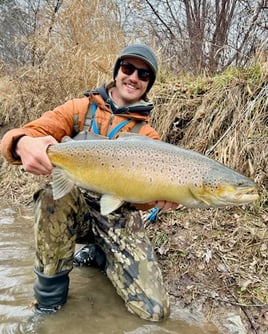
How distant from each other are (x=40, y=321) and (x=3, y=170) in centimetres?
424

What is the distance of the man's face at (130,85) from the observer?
10.1 ft

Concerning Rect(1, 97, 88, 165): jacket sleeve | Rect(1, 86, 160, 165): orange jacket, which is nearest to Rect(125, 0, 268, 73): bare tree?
Rect(1, 86, 160, 165): orange jacket

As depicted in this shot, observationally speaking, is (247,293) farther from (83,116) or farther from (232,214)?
(83,116)

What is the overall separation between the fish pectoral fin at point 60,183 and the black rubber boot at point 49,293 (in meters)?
0.60

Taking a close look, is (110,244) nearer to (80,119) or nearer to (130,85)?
(80,119)

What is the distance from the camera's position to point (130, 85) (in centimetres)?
310

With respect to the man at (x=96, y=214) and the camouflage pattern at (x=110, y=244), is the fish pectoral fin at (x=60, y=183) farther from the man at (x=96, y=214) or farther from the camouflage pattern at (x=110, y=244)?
the camouflage pattern at (x=110, y=244)

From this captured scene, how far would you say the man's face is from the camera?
3.07 meters

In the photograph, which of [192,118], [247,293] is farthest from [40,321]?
[192,118]

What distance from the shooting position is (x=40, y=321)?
2.60 metres

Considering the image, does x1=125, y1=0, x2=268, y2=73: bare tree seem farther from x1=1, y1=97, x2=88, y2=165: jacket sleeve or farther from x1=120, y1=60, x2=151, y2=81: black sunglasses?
x1=1, y1=97, x2=88, y2=165: jacket sleeve

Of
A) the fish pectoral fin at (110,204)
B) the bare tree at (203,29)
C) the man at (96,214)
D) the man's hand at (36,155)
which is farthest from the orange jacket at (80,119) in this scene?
the bare tree at (203,29)

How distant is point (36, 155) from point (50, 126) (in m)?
0.56

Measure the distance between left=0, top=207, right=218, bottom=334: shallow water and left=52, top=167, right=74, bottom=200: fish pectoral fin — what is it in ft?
2.67
